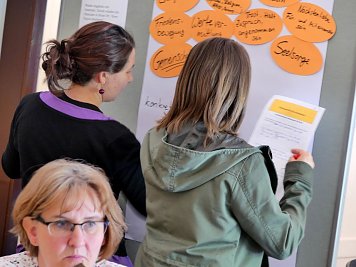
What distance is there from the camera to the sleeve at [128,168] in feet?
4.19

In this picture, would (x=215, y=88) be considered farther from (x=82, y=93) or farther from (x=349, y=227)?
(x=349, y=227)

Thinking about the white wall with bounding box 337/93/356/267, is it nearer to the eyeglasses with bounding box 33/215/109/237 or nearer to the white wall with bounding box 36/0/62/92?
the white wall with bounding box 36/0/62/92

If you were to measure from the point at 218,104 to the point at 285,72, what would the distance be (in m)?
0.41

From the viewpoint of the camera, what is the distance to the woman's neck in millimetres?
1308

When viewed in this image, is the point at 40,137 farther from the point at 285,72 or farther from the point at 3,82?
the point at 3,82

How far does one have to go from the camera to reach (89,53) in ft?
4.17

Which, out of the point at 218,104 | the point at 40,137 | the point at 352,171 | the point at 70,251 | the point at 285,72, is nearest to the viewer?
the point at 70,251

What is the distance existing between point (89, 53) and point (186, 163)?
1.50 feet

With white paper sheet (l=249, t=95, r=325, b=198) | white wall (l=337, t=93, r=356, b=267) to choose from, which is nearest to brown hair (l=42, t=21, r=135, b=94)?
white paper sheet (l=249, t=95, r=325, b=198)

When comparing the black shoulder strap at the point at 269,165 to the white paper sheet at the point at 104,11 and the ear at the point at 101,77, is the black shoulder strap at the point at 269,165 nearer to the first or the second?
the ear at the point at 101,77

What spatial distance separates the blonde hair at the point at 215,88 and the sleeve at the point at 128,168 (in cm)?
19

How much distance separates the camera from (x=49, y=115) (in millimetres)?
1290

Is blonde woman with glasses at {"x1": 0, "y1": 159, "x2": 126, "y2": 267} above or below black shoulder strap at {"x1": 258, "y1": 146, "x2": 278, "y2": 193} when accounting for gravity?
below

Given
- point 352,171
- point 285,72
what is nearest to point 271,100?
point 285,72
